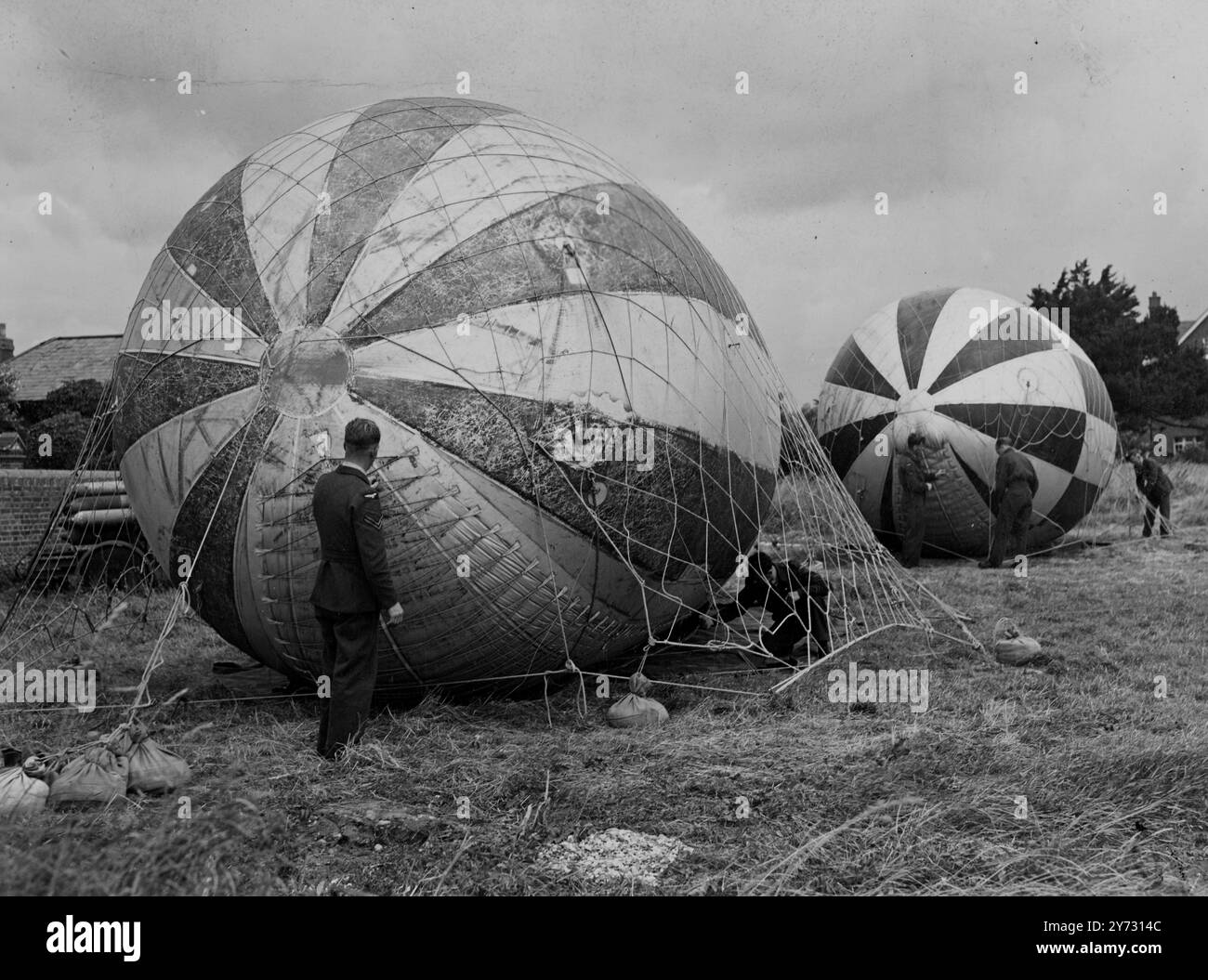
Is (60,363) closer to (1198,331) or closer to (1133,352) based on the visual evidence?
(1133,352)

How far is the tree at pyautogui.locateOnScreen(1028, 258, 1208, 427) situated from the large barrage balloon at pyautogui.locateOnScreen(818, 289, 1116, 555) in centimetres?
2655

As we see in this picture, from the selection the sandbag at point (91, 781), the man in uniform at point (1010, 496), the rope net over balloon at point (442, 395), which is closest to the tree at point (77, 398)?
the man in uniform at point (1010, 496)

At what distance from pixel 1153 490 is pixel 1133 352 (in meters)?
26.2

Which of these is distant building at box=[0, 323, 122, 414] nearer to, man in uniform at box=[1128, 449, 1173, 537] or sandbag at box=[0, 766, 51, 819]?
man in uniform at box=[1128, 449, 1173, 537]

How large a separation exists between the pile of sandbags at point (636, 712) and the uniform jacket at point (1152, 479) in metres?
12.2

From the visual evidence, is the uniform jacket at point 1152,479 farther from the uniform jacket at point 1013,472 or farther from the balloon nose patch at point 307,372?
the balloon nose patch at point 307,372

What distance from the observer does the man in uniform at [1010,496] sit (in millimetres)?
12320

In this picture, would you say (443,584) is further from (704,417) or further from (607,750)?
(704,417)

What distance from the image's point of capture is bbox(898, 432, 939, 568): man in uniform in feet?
41.4

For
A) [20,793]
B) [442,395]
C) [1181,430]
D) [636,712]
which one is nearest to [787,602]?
[636,712]

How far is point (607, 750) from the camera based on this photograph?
500 centimetres
